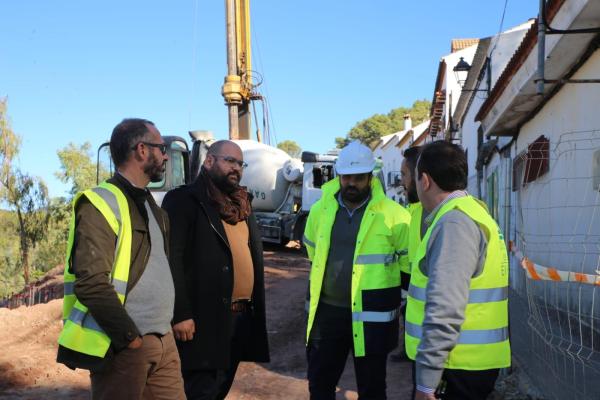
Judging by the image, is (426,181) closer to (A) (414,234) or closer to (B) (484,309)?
(B) (484,309)

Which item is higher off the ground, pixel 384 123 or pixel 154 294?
pixel 384 123

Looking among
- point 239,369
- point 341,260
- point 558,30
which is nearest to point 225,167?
point 341,260

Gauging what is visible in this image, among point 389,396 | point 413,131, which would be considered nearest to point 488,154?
point 389,396

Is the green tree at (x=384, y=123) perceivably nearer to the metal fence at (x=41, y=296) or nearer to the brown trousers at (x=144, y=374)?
the metal fence at (x=41, y=296)

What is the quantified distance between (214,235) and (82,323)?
108cm

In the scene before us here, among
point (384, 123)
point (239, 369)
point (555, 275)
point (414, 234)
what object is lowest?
point (239, 369)

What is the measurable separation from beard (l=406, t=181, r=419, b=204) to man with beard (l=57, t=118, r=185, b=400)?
167 cm

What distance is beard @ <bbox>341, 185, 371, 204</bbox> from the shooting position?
3.49 metres

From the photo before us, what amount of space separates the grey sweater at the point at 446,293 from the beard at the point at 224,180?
1681 millimetres

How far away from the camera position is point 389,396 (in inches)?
202

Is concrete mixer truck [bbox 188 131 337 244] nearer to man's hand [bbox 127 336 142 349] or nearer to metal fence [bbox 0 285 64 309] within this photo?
metal fence [bbox 0 285 64 309]

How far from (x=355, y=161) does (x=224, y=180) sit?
0.82m

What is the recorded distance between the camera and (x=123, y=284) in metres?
2.46

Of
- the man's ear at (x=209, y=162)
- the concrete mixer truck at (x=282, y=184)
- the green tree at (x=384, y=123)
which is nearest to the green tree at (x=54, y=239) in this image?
the concrete mixer truck at (x=282, y=184)
